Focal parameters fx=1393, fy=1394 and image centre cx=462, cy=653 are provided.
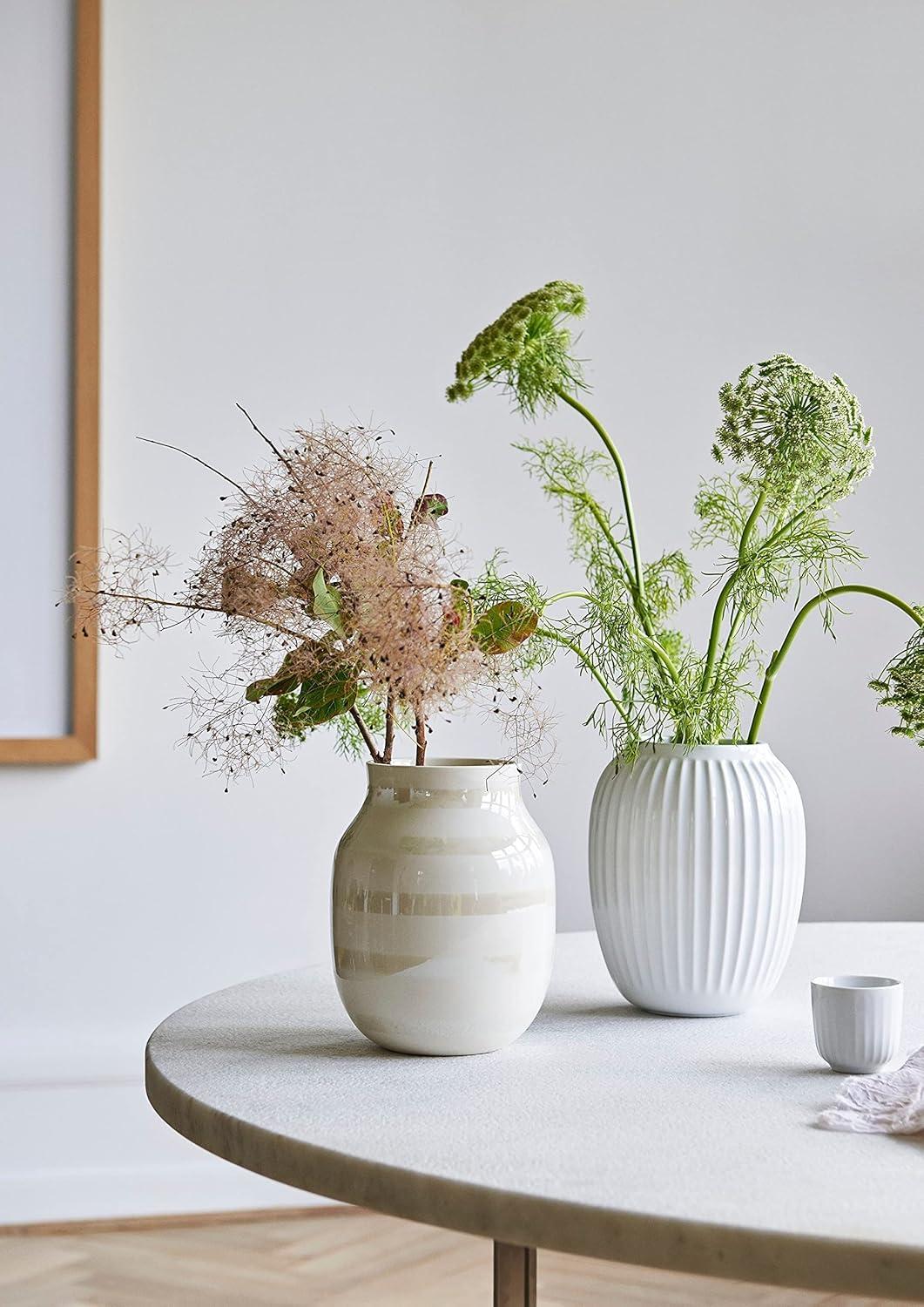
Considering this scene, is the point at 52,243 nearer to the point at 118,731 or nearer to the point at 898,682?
the point at 118,731

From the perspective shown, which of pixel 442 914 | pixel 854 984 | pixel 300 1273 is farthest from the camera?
pixel 300 1273

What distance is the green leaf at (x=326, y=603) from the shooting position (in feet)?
→ 3.28

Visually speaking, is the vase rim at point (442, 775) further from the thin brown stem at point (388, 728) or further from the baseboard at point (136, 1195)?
the baseboard at point (136, 1195)

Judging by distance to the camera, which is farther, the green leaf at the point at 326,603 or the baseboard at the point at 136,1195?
the baseboard at the point at 136,1195

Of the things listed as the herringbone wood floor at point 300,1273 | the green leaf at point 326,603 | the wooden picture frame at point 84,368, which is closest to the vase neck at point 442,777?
the green leaf at point 326,603

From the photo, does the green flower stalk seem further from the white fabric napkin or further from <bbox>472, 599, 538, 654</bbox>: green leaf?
the white fabric napkin

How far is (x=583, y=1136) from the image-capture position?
0.87m

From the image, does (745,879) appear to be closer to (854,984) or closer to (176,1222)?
(854,984)

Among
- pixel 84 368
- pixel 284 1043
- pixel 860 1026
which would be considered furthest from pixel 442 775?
pixel 84 368

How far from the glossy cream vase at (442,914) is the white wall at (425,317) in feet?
4.92

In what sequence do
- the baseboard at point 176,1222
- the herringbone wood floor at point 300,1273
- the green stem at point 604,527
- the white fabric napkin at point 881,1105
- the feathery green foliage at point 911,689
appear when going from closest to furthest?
the white fabric napkin at point 881,1105 → the feathery green foliage at point 911,689 → the green stem at point 604,527 → the herringbone wood floor at point 300,1273 → the baseboard at point 176,1222

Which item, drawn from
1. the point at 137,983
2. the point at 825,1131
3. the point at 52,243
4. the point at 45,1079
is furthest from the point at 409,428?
the point at 825,1131

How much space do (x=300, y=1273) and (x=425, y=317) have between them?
5.46 ft

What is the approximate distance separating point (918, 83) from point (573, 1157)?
2.58m
